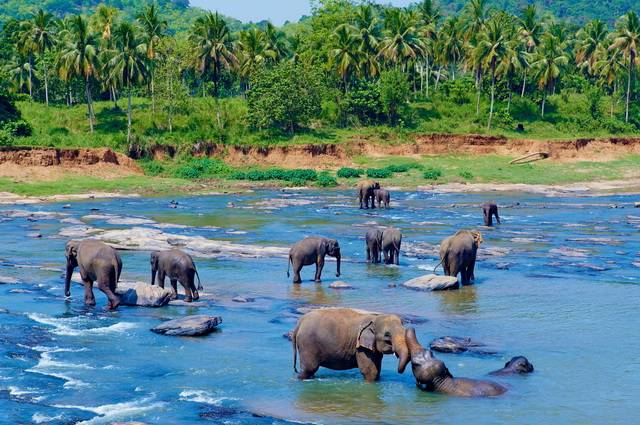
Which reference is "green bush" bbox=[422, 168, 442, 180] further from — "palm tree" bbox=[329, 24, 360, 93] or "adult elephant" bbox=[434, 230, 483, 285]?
"adult elephant" bbox=[434, 230, 483, 285]

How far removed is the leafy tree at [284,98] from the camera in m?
70.9

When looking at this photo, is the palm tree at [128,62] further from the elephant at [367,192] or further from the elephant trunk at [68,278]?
the elephant trunk at [68,278]


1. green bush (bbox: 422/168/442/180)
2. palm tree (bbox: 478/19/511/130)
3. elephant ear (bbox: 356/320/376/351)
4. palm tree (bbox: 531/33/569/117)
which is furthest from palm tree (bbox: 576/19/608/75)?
elephant ear (bbox: 356/320/376/351)

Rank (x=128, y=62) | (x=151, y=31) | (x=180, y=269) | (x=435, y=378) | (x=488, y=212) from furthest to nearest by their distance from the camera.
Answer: (x=151, y=31), (x=128, y=62), (x=488, y=212), (x=180, y=269), (x=435, y=378)

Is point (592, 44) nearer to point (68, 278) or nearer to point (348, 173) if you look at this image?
point (348, 173)

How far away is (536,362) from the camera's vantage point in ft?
56.1

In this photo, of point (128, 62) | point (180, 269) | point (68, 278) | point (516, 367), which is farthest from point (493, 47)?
point (516, 367)

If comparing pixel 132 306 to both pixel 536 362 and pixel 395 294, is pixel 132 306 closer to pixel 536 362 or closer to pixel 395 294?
pixel 395 294

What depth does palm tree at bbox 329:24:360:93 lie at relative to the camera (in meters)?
75.4

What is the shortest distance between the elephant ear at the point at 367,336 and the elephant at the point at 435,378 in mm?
554

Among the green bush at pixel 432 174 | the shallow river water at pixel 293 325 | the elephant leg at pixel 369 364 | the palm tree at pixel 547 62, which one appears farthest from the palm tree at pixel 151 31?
the elephant leg at pixel 369 364

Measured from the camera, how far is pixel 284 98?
71.2 m

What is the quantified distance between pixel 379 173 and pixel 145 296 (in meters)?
42.7

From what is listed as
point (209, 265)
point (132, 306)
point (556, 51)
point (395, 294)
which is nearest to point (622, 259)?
point (395, 294)
